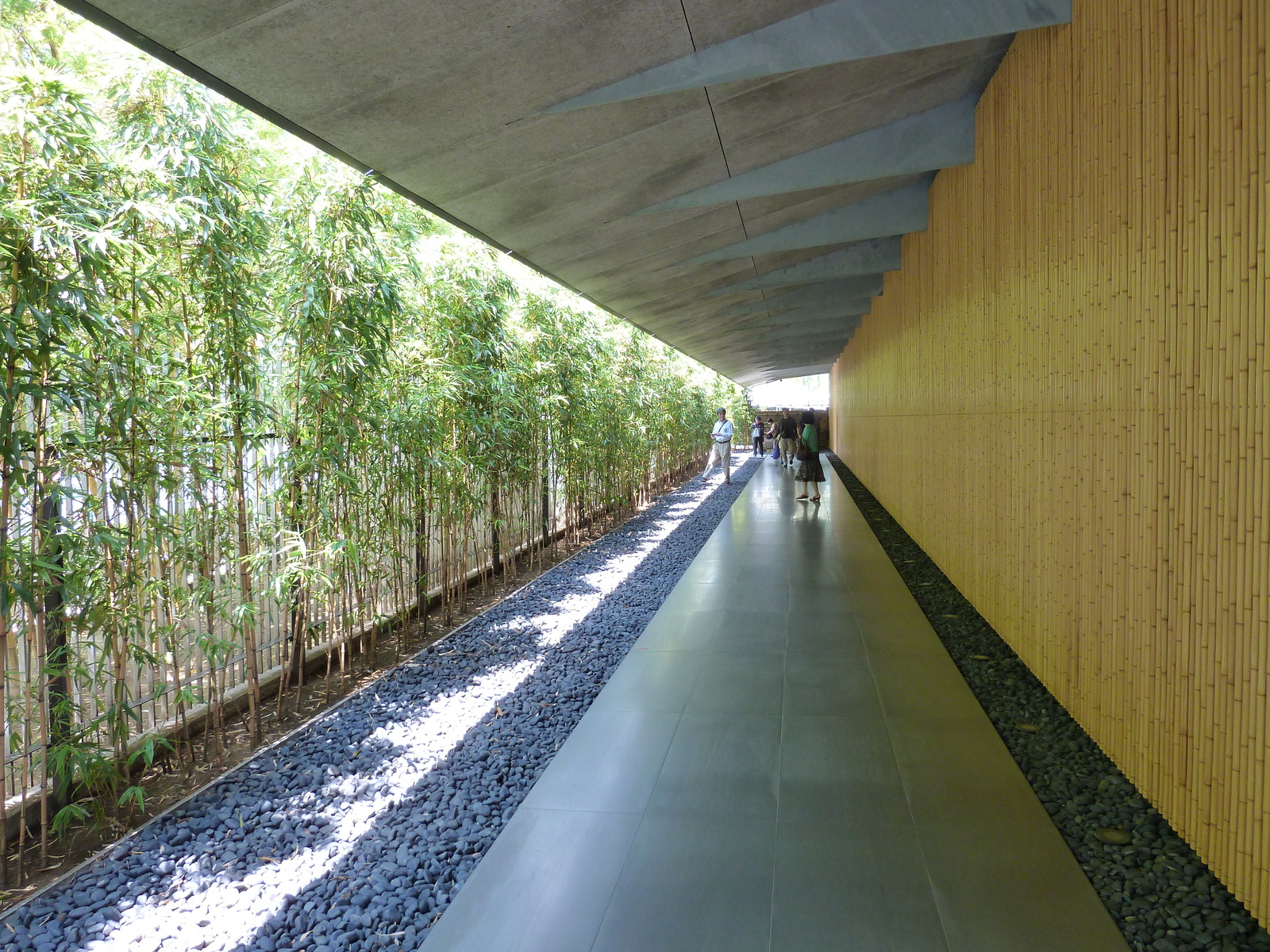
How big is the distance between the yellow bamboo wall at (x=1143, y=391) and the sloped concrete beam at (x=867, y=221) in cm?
168

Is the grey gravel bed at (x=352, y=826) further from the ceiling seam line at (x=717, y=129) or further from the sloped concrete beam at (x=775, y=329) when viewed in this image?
the sloped concrete beam at (x=775, y=329)

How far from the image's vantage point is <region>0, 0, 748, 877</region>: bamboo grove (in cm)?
200

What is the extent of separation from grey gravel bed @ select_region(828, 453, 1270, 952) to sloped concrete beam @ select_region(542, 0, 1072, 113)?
2.56 m

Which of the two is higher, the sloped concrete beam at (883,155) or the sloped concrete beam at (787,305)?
the sloped concrete beam at (787,305)

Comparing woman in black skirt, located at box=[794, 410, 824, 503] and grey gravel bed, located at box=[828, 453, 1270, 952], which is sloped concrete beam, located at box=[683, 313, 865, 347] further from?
grey gravel bed, located at box=[828, 453, 1270, 952]

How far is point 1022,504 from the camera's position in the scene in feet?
11.5

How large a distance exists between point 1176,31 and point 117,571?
3425mm

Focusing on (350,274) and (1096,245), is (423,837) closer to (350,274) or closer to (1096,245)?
(350,274)

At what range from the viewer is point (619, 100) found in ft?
9.62

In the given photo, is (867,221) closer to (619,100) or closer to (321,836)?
(619,100)

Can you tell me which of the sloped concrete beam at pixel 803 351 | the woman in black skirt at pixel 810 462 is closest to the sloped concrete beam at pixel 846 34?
the woman in black skirt at pixel 810 462

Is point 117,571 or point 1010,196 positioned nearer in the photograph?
point 117,571

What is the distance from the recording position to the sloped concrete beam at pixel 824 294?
8.97 meters

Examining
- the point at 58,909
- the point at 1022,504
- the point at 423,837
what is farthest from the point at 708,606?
the point at 58,909
